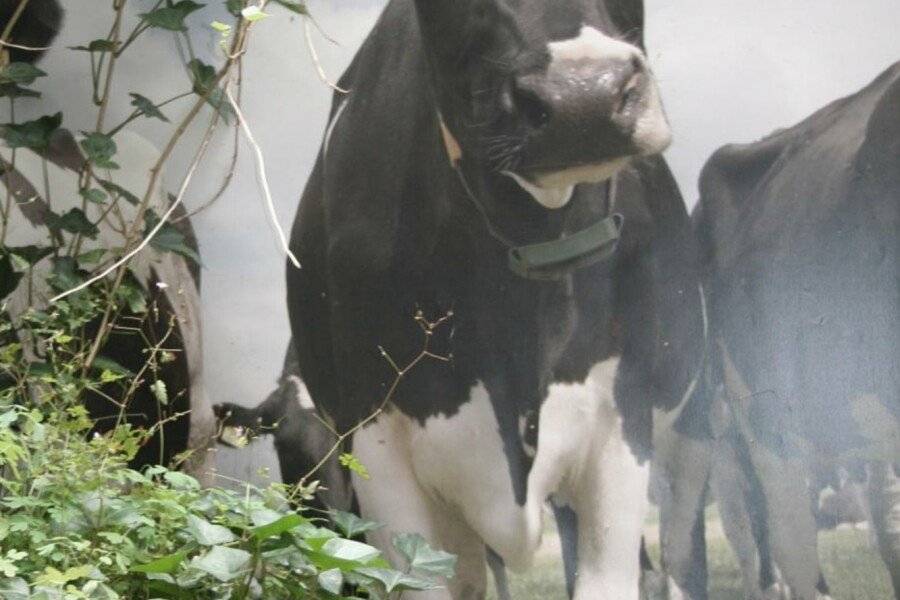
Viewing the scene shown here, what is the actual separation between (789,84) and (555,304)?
1.80ft

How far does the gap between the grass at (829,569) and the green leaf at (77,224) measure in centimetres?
98

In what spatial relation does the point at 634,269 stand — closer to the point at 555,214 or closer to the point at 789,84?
the point at 555,214

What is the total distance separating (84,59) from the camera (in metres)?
2.83

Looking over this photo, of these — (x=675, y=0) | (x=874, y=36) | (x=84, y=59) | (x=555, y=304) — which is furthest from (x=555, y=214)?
(x=84, y=59)

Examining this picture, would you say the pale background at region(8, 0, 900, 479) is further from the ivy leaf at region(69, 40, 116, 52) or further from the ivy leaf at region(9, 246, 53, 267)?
the ivy leaf at region(9, 246, 53, 267)

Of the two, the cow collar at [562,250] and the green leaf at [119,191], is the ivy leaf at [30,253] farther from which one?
the cow collar at [562,250]

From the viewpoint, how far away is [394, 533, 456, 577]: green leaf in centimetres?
219

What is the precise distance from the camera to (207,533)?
2.00 metres

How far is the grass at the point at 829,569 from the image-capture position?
2.44 m

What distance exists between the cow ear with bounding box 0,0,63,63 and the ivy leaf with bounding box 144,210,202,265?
0.45 m

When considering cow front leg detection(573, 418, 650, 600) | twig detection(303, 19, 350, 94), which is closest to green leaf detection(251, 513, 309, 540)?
cow front leg detection(573, 418, 650, 600)

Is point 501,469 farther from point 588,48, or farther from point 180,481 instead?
point 588,48

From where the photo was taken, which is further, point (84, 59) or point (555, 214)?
point (84, 59)

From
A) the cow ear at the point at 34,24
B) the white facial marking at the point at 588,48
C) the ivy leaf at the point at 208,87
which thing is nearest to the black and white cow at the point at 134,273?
the cow ear at the point at 34,24
